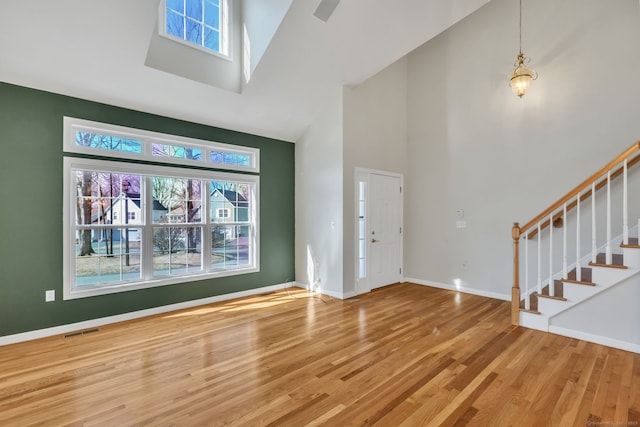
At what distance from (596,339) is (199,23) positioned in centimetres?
582

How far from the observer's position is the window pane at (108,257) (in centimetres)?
363

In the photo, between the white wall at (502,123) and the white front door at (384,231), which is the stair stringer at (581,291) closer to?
the white wall at (502,123)

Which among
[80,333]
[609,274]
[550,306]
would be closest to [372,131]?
[550,306]

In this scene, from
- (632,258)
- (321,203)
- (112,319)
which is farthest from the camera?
(321,203)

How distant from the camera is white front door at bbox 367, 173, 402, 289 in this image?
5266mm

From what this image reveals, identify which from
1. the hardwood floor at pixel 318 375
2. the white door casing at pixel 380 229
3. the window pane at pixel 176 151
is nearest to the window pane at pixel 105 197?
the window pane at pixel 176 151

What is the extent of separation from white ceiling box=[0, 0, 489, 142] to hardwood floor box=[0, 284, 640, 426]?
280 centimetres

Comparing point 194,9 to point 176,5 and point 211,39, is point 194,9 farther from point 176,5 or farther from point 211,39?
point 211,39

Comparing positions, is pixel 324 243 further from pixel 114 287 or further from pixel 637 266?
pixel 637 266

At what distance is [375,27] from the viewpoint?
12.5 feet

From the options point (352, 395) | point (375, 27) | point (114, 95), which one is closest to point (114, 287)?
point (114, 95)

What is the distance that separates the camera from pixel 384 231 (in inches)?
216

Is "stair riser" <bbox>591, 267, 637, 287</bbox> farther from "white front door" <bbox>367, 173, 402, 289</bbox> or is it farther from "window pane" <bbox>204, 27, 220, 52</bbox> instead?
"window pane" <bbox>204, 27, 220, 52</bbox>

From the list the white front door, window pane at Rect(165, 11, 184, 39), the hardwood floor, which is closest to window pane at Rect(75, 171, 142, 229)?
the hardwood floor
